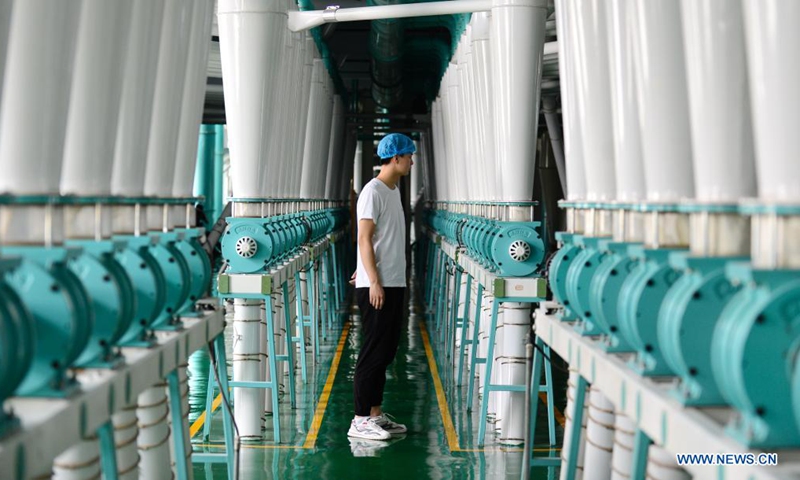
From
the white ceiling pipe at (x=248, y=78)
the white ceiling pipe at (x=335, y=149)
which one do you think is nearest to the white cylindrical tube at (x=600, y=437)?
the white ceiling pipe at (x=248, y=78)

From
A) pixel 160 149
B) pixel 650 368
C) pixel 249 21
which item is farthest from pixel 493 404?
pixel 650 368

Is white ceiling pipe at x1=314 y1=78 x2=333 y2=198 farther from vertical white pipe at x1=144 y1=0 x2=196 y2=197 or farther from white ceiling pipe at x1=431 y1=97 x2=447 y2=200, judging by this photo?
vertical white pipe at x1=144 y1=0 x2=196 y2=197

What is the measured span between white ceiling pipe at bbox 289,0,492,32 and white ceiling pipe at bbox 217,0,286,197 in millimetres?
1304

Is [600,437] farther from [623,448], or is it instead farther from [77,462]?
[77,462]

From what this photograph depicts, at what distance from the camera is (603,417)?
407 centimetres

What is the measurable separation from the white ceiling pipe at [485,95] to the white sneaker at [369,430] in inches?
93.4

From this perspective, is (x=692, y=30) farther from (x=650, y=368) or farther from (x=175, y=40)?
(x=175, y=40)

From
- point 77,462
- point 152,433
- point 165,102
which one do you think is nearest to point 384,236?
point 165,102

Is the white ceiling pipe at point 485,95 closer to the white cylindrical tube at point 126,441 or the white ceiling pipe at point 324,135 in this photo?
the white ceiling pipe at point 324,135

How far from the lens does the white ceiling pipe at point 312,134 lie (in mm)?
12234

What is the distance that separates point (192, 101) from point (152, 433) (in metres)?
1.81

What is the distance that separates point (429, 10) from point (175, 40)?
16.2ft

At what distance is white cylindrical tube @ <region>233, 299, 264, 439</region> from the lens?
703 centimetres

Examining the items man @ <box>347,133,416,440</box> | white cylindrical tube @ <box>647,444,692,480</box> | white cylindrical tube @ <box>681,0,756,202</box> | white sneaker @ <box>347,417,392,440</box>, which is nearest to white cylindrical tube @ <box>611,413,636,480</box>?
white cylindrical tube @ <box>647,444,692,480</box>
